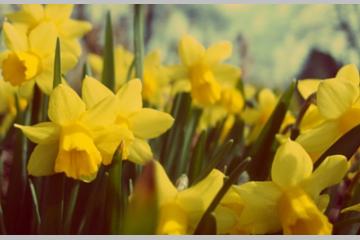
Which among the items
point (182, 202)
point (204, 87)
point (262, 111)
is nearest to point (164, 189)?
point (182, 202)

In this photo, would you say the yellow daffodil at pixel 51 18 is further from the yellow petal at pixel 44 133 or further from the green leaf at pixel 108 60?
the yellow petal at pixel 44 133

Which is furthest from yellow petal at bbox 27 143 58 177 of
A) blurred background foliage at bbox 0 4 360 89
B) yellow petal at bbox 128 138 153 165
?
Result: blurred background foliage at bbox 0 4 360 89

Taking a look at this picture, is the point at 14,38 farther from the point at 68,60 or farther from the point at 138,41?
the point at 138,41

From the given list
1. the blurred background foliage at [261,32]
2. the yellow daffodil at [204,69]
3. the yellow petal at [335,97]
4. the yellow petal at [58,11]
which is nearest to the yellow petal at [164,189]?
the yellow petal at [335,97]

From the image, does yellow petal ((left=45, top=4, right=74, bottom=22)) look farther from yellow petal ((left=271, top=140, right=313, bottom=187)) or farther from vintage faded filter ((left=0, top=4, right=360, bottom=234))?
yellow petal ((left=271, top=140, right=313, bottom=187))

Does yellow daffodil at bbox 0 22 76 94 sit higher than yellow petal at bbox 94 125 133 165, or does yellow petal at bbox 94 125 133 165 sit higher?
yellow daffodil at bbox 0 22 76 94

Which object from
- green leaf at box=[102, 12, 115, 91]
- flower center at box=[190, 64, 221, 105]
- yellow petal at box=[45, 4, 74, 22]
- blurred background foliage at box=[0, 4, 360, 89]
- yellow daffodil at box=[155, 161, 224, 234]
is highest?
yellow petal at box=[45, 4, 74, 22]
